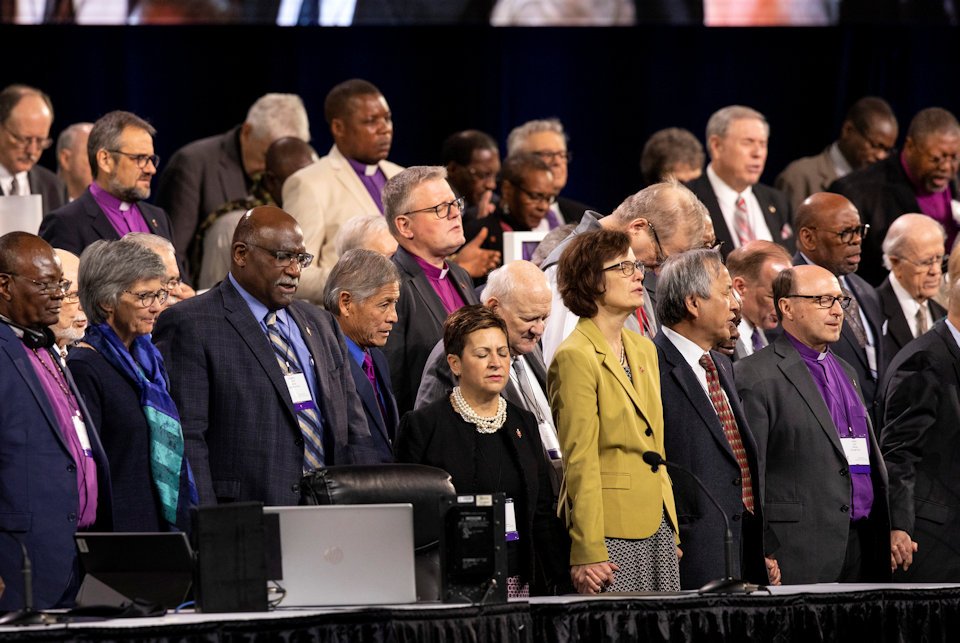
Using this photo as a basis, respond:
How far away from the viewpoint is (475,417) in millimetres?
4938

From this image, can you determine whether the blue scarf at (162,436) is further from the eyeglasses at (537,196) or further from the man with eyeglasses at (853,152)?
the man with eyeglasses at (853,152)

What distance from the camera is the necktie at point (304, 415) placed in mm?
4961

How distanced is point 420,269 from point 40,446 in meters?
1.86

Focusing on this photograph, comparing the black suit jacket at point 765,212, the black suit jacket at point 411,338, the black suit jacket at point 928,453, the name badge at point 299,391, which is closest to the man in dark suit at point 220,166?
the black suit jacket at point 411,338

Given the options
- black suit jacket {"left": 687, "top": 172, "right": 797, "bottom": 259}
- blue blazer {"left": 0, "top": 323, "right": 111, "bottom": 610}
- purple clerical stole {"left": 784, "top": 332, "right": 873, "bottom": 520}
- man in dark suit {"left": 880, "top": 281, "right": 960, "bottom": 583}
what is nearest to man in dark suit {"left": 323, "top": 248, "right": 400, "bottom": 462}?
blue blazer {"left": 0, "top": 323, "right": 111, "bottom": 610}

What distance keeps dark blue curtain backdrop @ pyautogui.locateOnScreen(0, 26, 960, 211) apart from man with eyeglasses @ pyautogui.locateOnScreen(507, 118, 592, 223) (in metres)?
1.34

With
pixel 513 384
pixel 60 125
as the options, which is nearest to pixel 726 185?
pixel 513 384

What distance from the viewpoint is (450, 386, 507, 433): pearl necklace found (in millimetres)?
4934

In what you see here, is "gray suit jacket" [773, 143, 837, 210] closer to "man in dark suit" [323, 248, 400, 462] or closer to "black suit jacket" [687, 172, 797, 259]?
"black suit jacket" [687, 172, 797, 259]

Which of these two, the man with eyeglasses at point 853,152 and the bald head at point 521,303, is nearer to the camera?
the bald head at point 521,303

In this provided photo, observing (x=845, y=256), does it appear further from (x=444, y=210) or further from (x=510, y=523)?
(x=510, y=523)

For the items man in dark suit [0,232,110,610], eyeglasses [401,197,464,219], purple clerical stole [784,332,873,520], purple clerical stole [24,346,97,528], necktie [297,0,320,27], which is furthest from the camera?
necktie [297,0,320,27]

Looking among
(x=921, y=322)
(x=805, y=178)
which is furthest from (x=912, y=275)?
(x=805, y=178)

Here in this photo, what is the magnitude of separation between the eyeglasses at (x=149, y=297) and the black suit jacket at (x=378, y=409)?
682mm
